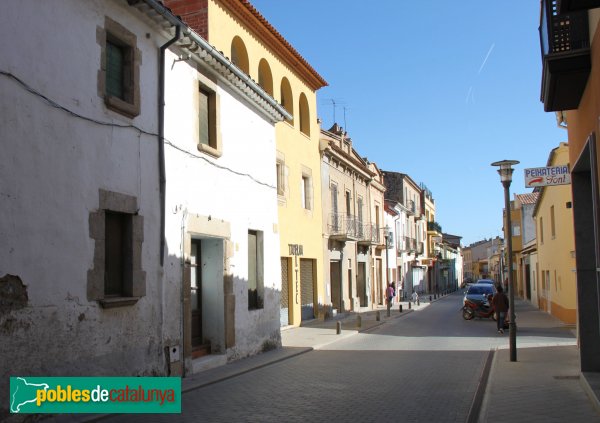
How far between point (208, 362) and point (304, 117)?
1426 centimetres

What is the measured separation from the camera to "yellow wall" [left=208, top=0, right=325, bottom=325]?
711 inches

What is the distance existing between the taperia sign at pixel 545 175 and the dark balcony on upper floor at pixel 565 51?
249 cm

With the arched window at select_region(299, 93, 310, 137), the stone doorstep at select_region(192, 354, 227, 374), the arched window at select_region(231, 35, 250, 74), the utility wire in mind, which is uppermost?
the arched window at select_region(231, 35, 250, 74)

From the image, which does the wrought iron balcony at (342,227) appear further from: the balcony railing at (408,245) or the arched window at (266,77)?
the balcony railing at (408,245)

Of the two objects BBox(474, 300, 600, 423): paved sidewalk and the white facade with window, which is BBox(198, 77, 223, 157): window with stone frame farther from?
→ BBox(474, 300, 600, 423): paved sidewalk

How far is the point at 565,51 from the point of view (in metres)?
8.07

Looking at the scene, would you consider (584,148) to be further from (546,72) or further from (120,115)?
(120,115)

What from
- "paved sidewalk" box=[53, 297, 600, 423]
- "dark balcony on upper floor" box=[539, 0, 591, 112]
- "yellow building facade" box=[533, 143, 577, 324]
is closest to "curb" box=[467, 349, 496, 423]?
"paved sidewalk" box=[53, 297, 600, 423]

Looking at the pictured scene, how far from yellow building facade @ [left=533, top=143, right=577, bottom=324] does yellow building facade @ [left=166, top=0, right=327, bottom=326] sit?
352 inches

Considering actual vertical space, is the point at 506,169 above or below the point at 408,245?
above

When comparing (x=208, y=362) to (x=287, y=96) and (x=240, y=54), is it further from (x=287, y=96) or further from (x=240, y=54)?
(x=287, y=96)

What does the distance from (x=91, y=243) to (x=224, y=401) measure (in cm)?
302

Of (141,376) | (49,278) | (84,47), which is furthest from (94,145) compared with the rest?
(141,376)

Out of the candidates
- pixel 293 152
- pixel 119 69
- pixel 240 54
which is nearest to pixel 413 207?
pixel 293 152
